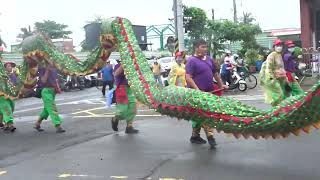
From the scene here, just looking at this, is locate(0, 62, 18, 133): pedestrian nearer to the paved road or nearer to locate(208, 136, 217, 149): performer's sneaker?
the paved road

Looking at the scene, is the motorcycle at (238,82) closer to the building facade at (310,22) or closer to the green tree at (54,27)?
the building facade at (310,22)

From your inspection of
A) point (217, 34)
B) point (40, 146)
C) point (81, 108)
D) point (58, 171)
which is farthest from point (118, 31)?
point (217, 34)

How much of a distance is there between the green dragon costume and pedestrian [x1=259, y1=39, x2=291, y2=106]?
268 cm

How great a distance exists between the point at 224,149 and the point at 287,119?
2143 millimetres

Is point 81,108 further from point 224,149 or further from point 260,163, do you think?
point 260,163

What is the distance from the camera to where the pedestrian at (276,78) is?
964cm

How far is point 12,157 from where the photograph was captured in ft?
27.3

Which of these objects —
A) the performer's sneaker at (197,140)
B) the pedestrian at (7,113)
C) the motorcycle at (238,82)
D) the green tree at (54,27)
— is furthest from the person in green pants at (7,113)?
the green tree at (54,27)

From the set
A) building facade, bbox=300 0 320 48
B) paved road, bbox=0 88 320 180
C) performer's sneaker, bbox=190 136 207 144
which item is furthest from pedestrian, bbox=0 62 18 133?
building facade, bbox=300 0 320 48

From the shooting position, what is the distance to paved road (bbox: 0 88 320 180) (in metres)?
6.54

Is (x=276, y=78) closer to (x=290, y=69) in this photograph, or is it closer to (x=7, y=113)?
(x=290, y=69)

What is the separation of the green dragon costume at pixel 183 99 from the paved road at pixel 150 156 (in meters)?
0.58

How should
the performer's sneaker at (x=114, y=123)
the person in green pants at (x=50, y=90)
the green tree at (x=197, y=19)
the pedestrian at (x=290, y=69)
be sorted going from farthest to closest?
the green tree at (x=197, y=19), the person in green pants at (x=50, y=90), the performer's sneaker at (x=114, y=123), the pedestrian at (x=290, y=69)

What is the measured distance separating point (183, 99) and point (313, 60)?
1625 centimetres
